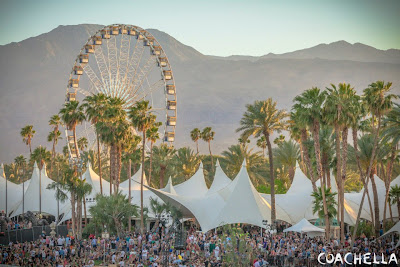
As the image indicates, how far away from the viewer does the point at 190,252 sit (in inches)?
1363

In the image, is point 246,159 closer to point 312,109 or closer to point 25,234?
point 312,109

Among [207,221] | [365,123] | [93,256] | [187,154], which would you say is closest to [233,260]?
[93,256]

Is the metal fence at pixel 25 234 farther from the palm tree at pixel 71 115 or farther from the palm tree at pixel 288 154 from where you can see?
the palm tree at pixel 288 154

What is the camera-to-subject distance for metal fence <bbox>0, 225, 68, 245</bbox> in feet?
131

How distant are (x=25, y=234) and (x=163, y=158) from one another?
29743mm

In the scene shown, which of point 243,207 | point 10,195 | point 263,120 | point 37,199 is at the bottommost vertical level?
point 243,207

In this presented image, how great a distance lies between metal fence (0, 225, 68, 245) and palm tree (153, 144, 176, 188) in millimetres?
22834

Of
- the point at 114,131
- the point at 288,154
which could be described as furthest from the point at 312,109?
the point at 288,154

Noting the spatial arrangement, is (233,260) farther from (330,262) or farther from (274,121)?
(274,121)

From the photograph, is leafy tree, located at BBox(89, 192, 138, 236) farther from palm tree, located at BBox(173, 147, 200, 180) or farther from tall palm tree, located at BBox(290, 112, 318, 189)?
palm tree, located at BBox(173, 147, 200, 180)

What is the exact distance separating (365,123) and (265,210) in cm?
1313

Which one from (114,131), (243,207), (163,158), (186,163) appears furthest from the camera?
→ (186,163)

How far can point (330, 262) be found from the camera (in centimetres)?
2753

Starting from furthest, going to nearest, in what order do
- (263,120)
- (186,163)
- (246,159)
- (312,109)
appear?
(186,163) → (246,159) → (263,120) → (312,109)
